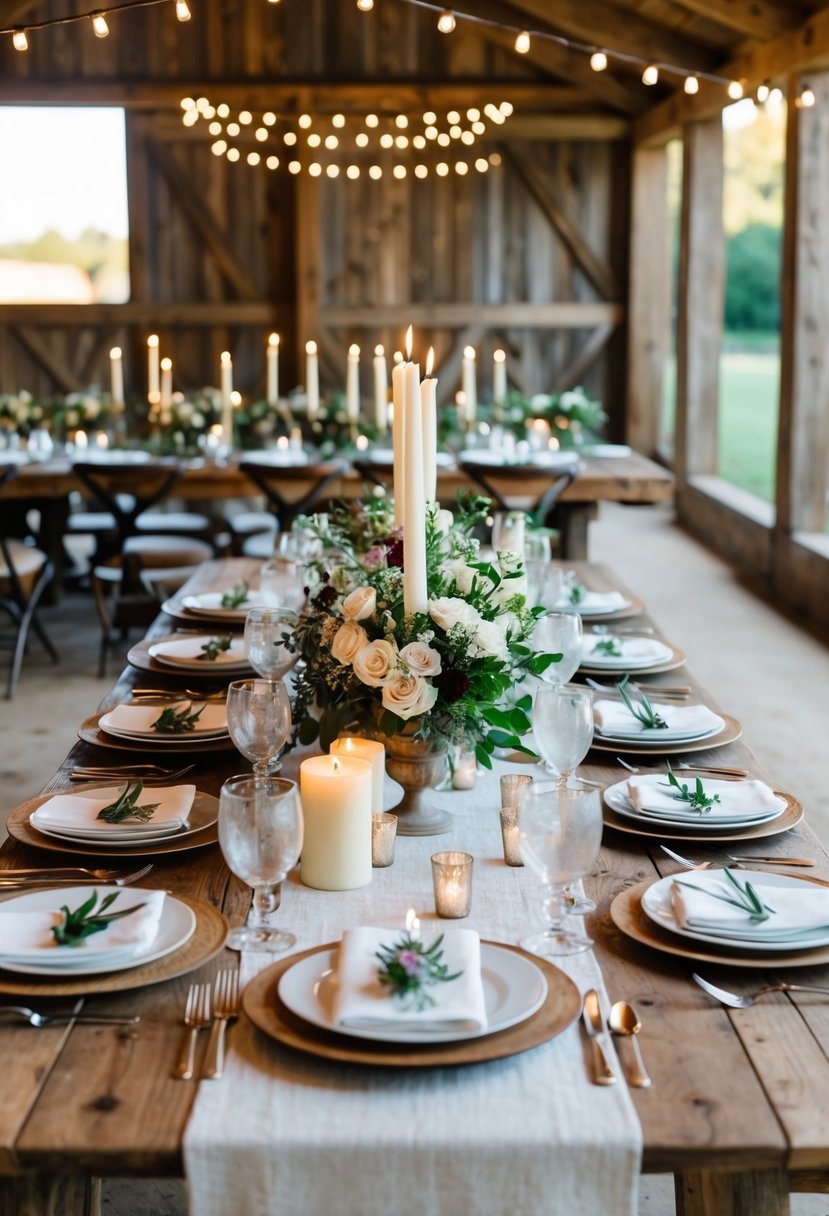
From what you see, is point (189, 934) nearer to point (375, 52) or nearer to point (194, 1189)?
point (194, 1189)

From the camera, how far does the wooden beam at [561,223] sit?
9.44 metres

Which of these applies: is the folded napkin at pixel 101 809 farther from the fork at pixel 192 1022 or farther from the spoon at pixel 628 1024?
the spoon at pixel 628 1024

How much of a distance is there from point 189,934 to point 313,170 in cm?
837

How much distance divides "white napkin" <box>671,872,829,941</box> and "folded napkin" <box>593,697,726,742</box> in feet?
1.94

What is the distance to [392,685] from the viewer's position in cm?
171

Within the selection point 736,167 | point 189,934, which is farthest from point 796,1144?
point 736,167

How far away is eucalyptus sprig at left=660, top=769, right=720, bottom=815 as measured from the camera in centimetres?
184

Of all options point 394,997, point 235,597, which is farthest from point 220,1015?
point 235,597

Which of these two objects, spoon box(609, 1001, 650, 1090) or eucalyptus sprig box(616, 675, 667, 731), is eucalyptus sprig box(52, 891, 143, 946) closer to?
spoon box(609, 1001, 650, 1090)

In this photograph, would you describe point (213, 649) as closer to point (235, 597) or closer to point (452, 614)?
point (235, 597)

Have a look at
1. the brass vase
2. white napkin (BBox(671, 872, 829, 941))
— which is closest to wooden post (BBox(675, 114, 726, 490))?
the brass vase

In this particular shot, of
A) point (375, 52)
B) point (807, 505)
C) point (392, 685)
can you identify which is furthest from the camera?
point (375, 52)

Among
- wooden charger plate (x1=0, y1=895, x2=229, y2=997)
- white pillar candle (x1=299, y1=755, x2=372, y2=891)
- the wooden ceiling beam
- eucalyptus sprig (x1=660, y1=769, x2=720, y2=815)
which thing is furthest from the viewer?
the wooden ceiling beam

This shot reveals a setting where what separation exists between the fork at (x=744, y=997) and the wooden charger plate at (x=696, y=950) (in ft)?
0.08
